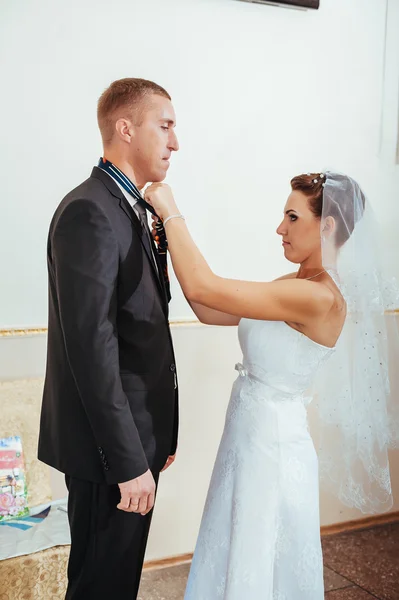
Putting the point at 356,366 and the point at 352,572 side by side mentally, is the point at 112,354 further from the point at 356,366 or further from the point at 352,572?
the point at 352,572

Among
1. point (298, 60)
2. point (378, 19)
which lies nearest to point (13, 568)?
point (298, 60)

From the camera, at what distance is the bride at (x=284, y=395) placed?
6.61 ft

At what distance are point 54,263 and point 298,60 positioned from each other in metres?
1.99

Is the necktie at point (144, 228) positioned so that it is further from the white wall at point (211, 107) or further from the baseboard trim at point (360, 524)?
the baseboard trim at point (360, 524)

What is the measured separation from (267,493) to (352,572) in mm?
1334

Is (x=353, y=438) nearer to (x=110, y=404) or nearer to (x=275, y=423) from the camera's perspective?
(x=275, y=423)

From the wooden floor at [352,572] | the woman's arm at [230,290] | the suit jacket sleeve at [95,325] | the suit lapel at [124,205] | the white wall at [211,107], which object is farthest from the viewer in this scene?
the wooden floor at [352,572]

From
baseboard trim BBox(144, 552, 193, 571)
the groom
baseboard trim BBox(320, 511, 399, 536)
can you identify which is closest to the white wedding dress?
the groom

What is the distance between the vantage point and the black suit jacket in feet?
5.40

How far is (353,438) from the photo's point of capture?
7.57ft

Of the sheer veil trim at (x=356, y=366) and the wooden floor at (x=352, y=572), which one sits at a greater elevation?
the sheer veil trim at (x=356, y=366)

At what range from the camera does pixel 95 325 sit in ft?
5.37

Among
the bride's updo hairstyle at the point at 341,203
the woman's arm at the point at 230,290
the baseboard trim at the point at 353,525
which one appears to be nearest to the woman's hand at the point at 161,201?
the woman's arm at the point at 230,290

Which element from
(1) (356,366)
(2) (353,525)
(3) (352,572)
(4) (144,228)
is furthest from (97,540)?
(2) (353,525)
